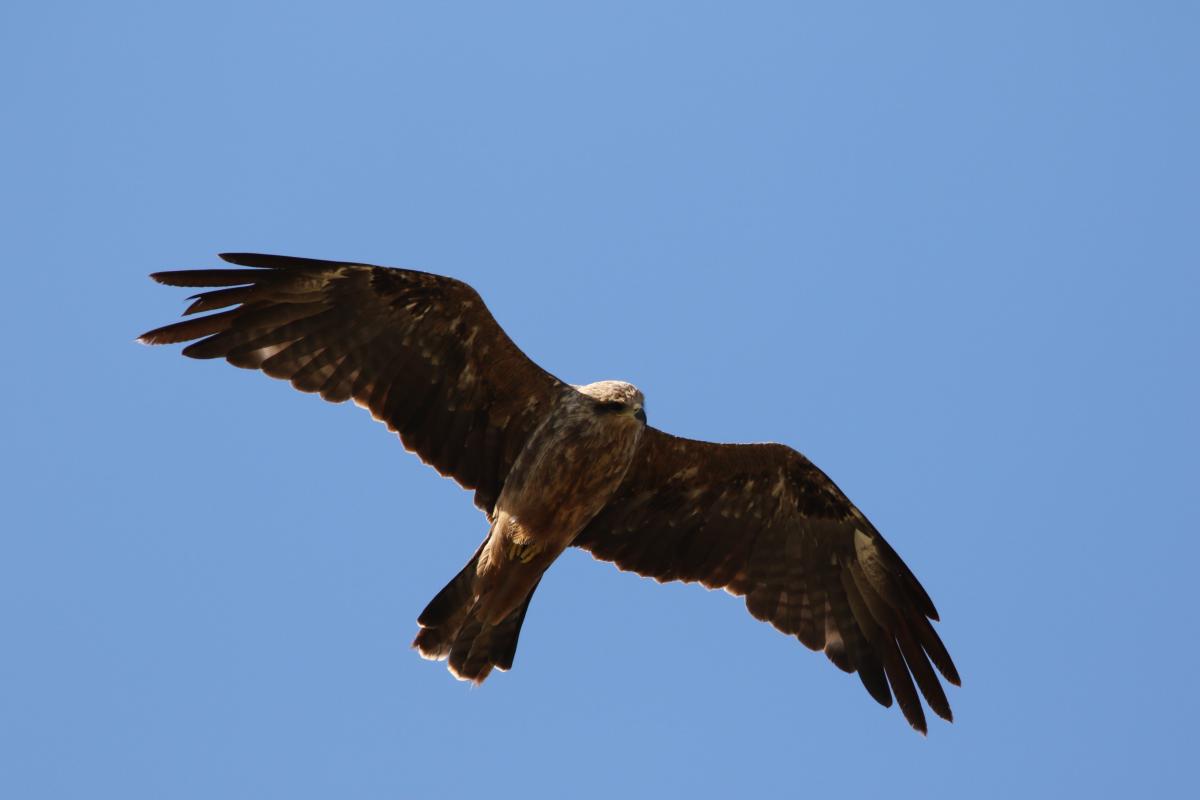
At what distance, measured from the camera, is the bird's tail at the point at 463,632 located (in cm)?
1105

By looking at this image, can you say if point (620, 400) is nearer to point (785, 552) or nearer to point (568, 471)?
point (568, 471)

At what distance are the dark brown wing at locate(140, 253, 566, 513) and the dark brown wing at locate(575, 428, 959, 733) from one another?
3.57 feet

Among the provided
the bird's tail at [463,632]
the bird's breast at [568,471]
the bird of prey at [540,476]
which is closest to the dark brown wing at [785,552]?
the bird of prey at [540,476]

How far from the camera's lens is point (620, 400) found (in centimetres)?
1055

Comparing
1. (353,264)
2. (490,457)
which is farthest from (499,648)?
(353,264)

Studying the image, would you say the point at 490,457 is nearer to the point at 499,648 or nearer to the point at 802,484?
the point at 499,648

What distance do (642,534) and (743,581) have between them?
965 mm

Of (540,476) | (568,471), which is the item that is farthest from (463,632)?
(568,471)

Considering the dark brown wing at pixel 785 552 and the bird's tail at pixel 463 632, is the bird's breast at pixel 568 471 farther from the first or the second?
the dark brown wing at pixel 785 552

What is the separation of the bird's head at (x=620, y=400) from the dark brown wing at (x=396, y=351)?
440 mm

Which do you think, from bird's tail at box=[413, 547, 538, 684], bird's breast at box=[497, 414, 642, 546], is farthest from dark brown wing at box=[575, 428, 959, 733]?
bird's tail at box=[413, 547, 538, 684]

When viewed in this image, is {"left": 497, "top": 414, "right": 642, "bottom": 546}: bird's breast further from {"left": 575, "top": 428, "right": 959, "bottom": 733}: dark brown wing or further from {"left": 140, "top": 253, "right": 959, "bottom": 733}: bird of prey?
{"left": 575, "top": 428, "right": 959, "bottom": 733}: dark brown wing

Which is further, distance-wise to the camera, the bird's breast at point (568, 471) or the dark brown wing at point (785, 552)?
the dark brown wing at point (785, 552)

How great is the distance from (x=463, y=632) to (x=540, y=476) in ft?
4.37
